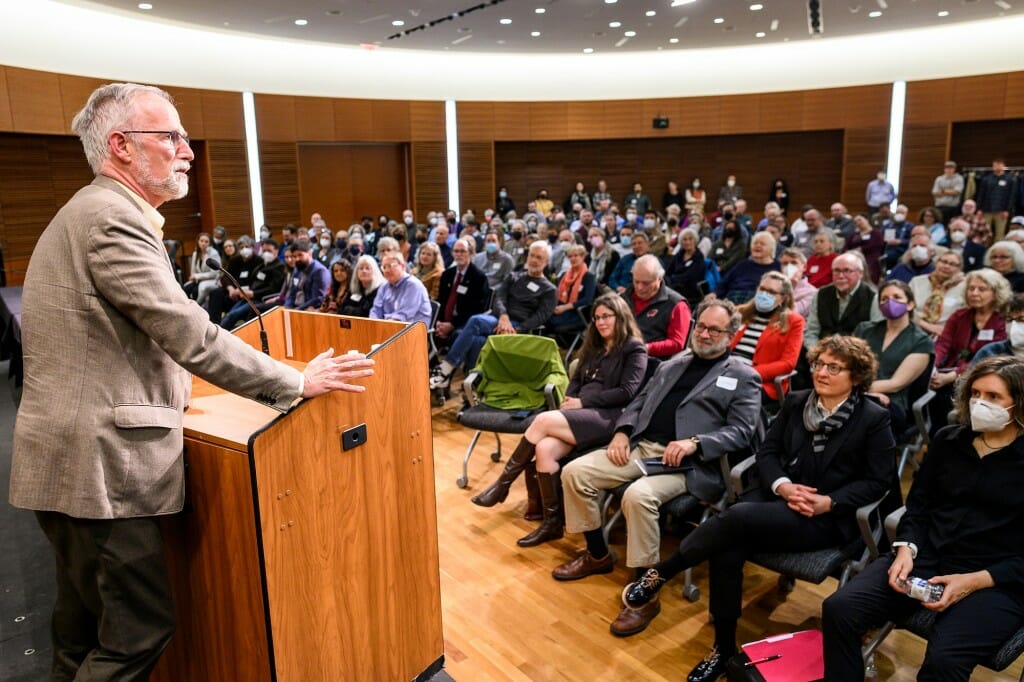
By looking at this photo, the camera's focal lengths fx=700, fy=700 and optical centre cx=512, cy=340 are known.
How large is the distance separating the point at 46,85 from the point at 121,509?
11402 mm

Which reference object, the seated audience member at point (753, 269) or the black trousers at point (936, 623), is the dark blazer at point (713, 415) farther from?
the seated audience member at point (753, 269)

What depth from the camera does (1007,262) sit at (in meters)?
4.75

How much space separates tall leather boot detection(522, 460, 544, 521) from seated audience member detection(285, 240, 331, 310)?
3.62m

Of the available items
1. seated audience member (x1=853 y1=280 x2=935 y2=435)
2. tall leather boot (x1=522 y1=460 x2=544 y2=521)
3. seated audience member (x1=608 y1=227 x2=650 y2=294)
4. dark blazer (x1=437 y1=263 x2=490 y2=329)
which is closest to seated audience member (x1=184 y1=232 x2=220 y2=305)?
dark blazer (x1=437 y1=263 x2=490 y2=329)

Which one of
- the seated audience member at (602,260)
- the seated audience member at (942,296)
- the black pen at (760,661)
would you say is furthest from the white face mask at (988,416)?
the seated audience member at (602,260)

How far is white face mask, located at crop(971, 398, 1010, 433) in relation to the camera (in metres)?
2.24

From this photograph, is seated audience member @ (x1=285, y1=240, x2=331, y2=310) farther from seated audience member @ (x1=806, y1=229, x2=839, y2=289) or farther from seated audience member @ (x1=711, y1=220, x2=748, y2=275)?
seated audience member @ (x1=806, y1=229, x2=839, y2=289)

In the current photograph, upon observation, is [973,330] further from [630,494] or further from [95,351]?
[95,351]

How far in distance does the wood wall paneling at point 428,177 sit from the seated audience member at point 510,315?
998cm

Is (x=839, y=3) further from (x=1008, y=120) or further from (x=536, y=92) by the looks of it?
(x=536, y=92)

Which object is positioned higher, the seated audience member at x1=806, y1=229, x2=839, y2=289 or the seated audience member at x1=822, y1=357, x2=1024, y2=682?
the seated audience member at x1=806, y1=229, x2=839, y2=289

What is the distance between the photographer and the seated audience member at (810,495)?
255cm

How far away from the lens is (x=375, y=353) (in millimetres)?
1860

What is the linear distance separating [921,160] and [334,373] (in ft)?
49.6
